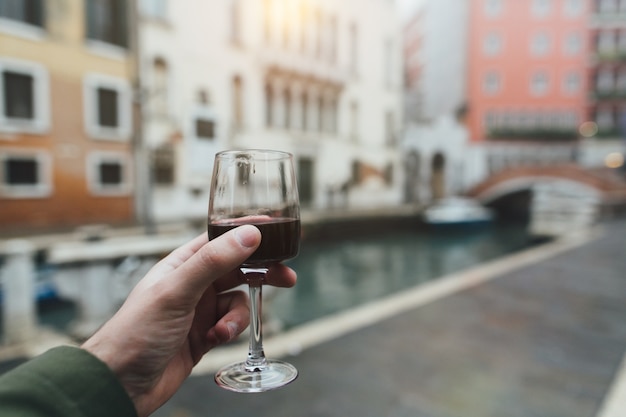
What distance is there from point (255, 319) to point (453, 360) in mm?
1666

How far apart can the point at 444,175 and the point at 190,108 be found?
12.7 m

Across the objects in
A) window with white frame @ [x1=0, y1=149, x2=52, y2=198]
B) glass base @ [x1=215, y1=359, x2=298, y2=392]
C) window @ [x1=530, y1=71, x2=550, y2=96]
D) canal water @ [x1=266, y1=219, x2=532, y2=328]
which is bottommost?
canal water @ [x1=266, y1=219, x2=532, y2=328]

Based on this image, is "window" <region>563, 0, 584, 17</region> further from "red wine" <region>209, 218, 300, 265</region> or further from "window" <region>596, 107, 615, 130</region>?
"red wine" <region>209, 218, 300, 265</region>

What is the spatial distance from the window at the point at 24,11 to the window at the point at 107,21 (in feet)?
2.51

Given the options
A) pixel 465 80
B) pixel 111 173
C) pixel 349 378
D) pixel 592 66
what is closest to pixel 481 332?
pixel 349 378

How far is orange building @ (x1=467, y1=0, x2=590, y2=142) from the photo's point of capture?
18984 mm

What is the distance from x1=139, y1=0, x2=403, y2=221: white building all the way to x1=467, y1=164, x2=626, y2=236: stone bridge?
346 cm

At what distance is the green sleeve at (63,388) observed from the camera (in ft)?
1.42

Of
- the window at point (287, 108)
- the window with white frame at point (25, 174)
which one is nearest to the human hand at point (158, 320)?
the window with white frame at point (25, 174)

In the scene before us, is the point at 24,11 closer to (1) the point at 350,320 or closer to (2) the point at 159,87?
(2) the point at 159,87

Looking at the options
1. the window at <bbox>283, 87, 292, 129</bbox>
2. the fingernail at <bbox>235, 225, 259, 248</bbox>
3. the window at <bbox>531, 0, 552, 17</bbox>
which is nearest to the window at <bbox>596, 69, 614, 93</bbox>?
the window at <bbox>531, 0, 552, 17</bbox>

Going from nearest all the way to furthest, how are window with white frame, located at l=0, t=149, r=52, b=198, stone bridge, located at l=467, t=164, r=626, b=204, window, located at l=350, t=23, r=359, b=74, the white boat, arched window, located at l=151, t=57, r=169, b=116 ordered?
window with white frame, located at l=0, t=149, r=52, b=198 < arched window, located at l=151, t=57, r=169, b=116 < stone bridge, located at l=467, t=164, r=626, b=204 < the white boat < window, located at l=350, t=23, r=359, b=74

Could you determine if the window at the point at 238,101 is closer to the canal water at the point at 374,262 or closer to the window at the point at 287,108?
the window at the point at 287,108

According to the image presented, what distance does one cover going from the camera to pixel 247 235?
0.57m
